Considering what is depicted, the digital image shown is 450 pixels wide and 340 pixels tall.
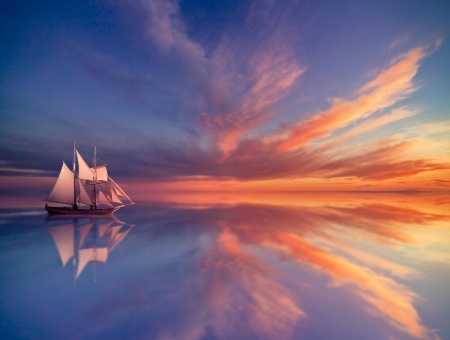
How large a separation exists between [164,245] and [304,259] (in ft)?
61.7

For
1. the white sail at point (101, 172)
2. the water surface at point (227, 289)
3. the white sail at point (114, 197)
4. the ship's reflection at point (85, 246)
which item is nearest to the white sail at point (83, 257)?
the ship's reflection at point (85, 246)

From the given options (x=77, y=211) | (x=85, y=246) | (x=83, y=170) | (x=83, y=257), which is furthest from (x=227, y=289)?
(x=83, y=170)

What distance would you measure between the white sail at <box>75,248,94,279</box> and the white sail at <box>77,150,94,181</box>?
48.5 metres

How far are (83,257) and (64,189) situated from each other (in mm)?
47740

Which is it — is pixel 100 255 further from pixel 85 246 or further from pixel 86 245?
pixel 86 245

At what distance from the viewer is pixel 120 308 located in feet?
44.2

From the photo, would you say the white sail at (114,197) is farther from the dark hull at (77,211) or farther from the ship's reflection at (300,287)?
the ship's reflection at (300,287)

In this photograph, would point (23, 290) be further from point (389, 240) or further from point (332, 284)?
point (389, 240)

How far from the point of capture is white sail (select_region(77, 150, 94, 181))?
2589 inches

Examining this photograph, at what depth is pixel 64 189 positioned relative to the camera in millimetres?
60812

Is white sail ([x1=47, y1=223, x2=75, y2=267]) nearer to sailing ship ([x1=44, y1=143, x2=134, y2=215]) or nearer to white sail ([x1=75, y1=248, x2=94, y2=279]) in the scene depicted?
white sail ([x1=75, y1=248, x2=94, y2=279])

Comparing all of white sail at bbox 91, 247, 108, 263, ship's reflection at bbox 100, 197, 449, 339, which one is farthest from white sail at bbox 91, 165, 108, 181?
ship's reflection at bbox 100, 197, 449, 339

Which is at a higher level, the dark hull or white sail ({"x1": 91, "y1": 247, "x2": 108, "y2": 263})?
the dark hull

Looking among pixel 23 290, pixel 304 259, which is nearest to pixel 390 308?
pixel 304 259
